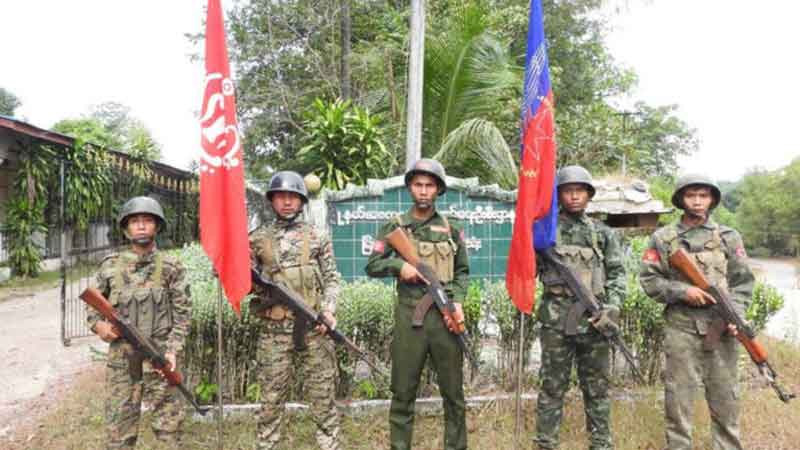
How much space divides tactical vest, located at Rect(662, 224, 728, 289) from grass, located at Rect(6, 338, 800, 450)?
131cm

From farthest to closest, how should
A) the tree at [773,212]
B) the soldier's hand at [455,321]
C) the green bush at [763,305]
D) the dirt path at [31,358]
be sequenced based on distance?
the tree at [773,212]
the dirt path at [31,358]
the green bush at [763,305]
the soldier's hand at [455,321]

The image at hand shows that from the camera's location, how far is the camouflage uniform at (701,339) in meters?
3.24

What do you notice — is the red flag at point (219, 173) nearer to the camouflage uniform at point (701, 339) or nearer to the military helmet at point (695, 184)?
the camouflage uniform at point (701, 339)

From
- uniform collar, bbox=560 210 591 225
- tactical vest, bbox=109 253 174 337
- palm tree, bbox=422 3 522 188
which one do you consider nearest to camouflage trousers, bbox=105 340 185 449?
tactical vest, bbox=109 253 174 337

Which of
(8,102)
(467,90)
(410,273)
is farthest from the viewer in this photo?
(8,102)

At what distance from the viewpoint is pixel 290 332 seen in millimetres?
3332

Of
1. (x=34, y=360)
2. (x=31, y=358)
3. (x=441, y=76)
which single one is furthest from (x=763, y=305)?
(x=31, y=358)

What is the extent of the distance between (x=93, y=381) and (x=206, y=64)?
3.85 meters

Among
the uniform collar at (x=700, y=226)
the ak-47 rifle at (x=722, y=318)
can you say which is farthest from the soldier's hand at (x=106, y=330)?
the uniform collar at (x=700, y=226)

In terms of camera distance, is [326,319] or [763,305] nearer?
[326,319]

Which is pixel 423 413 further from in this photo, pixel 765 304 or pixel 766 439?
pixel 765 304

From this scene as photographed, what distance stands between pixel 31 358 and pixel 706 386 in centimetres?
719

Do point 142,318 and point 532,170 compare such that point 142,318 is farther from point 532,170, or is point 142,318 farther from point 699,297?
point 699,297

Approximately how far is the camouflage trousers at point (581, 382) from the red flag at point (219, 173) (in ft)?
6.66
